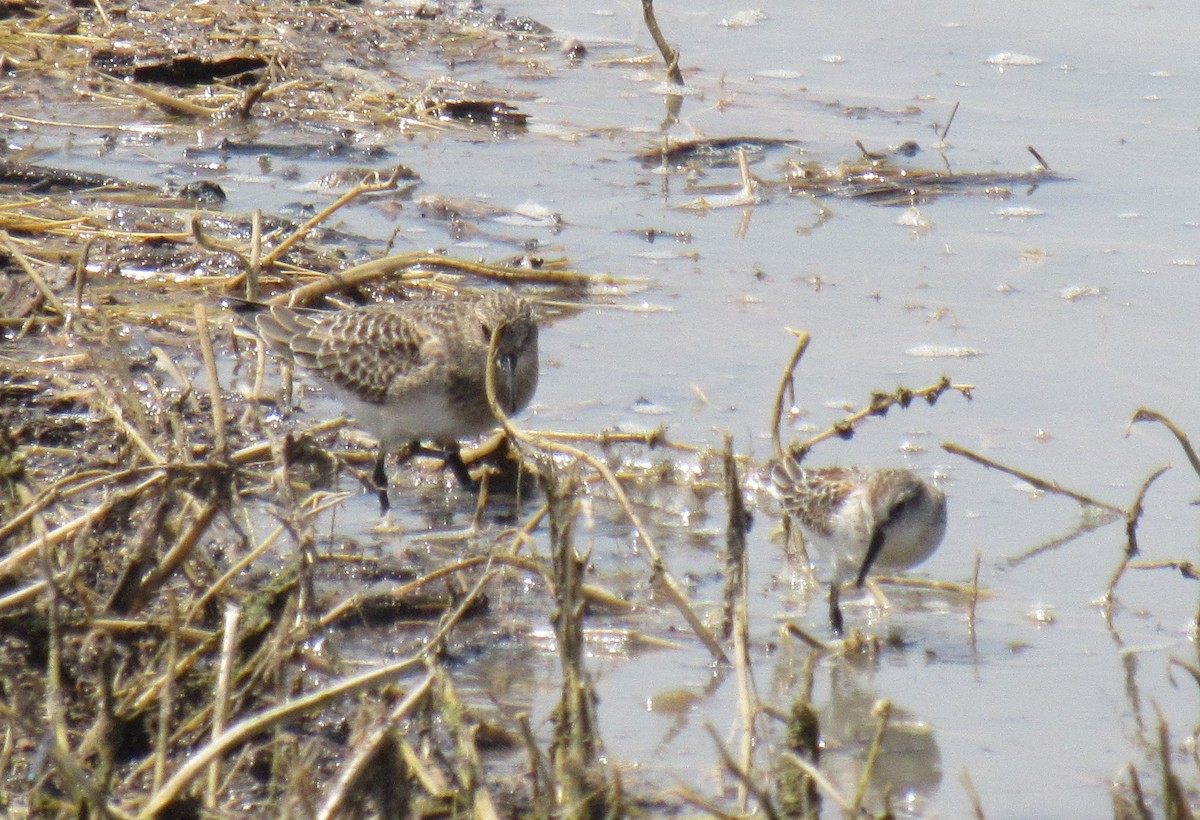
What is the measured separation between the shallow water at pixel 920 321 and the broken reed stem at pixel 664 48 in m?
0.16

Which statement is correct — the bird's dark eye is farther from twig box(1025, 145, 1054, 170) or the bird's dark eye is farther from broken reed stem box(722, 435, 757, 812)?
twig box(1025, 145, 1054, 170)

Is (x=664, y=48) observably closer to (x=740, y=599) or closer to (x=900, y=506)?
(x=900, y=506)

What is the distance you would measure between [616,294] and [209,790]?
467 centimetres

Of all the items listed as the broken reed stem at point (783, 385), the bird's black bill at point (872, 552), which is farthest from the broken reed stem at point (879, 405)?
the bird's black bill at point (872, 552)

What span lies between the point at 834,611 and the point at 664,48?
5908 mm

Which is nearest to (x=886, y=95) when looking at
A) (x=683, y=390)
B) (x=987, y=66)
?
(x=987, y=66)

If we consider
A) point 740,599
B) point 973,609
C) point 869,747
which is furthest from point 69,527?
point 973,609

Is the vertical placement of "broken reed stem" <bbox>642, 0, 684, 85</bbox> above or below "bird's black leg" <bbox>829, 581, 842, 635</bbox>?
above

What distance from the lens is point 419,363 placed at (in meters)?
6.00

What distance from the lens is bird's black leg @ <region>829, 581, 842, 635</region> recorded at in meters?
4.98

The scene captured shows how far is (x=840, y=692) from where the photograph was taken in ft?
15.3

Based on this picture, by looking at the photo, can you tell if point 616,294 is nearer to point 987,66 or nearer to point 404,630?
point 404,630

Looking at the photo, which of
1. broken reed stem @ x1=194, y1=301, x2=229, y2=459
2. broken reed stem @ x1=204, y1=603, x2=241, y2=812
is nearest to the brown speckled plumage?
broken reed stem @ x1=194, y1=301, x2=229, y2=459

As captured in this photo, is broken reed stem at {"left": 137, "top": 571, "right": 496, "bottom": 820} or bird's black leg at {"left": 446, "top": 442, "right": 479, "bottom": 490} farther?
bird's black leg at {"left": 446, "top": 442, "right": 479, "bottom": 490}
